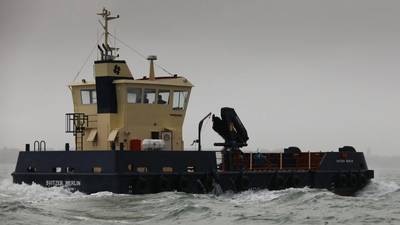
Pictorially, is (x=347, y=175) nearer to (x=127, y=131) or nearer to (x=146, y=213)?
(x=127, y=131)

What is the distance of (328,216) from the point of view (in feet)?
72.1

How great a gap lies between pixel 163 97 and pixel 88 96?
233 cm

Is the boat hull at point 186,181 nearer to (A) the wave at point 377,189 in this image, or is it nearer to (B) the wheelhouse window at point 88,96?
(A) the wave at point 377,189

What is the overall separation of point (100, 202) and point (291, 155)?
9.25 metres

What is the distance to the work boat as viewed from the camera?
25734mm

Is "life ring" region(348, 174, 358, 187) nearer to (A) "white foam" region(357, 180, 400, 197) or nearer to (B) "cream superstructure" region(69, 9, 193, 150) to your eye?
(A) "white foam" region(357, 180, 400, 197)

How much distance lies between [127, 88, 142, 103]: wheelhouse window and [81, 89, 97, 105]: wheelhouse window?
1209 millimetres

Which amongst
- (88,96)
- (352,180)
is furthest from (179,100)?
(352,180)

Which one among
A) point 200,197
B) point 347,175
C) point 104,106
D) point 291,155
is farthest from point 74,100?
point 347,175

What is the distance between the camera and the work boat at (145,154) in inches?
1013

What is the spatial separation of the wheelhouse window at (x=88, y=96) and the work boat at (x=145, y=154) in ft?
0.10

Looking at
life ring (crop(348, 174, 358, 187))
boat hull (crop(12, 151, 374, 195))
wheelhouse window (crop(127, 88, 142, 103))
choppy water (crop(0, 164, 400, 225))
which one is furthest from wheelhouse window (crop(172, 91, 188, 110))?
life ring (crop(348, 174, 358, 187))

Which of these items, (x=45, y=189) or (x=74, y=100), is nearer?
(x=45, y=189)

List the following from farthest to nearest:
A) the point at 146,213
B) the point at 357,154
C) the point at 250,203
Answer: the point at 357,154 → the point at 250,203 → the point at 146,213
